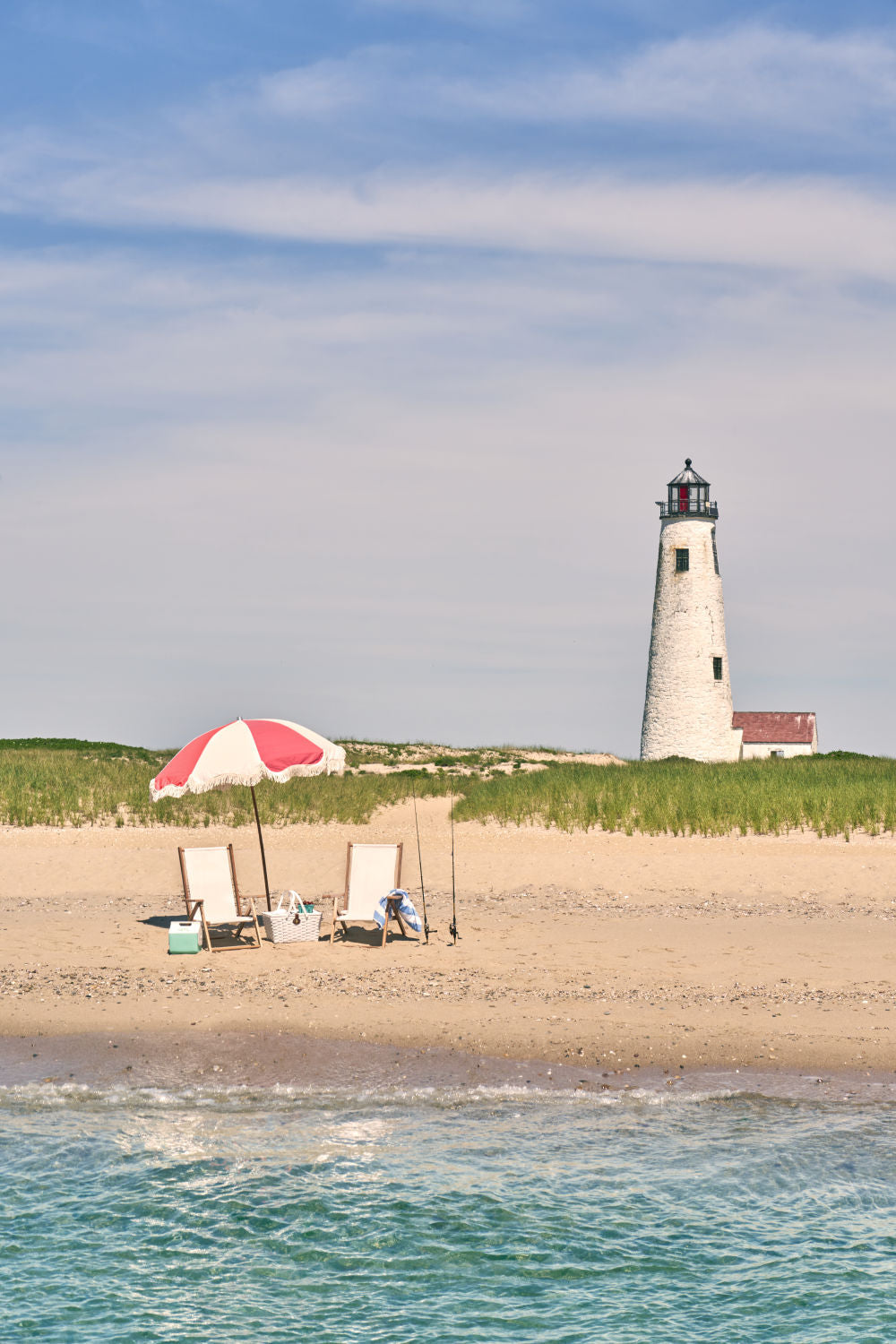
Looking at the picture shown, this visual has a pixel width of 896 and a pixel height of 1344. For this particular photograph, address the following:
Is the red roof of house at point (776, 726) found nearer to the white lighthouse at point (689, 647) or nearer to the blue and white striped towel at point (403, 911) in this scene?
the white lighthouse at point (689, 647)

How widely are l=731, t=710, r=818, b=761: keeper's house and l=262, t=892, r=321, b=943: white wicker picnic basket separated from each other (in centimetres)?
3688

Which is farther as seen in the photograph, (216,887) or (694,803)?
(694,803)

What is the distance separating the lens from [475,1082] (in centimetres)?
1063

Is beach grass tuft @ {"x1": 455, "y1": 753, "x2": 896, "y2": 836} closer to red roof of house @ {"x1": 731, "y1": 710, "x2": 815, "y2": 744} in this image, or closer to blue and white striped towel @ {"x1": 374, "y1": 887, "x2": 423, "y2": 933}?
blue and white striped towel @ {"x1": 374, "y1": 887, "x2": 423, "y2": 933}

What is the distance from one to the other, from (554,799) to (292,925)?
12.7 m

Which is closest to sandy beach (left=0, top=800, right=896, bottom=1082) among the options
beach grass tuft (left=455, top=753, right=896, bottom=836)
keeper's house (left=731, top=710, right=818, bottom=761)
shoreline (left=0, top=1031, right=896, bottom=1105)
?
shoreline (left=0, top=1031, right=896, bottom=1105)

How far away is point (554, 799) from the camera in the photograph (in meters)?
27.9

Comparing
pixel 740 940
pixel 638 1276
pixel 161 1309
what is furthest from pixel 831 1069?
pixel 161 1309

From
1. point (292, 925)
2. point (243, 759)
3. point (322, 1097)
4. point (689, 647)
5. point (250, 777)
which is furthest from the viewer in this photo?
point (689, 647)

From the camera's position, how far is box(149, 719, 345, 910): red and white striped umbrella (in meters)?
14.3

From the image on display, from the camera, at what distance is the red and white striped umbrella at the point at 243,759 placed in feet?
47.0

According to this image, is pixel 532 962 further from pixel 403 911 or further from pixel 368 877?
pixel 368 877

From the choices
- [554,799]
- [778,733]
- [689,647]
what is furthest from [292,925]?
[778,733]

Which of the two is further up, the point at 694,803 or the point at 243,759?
the point at 243,759
